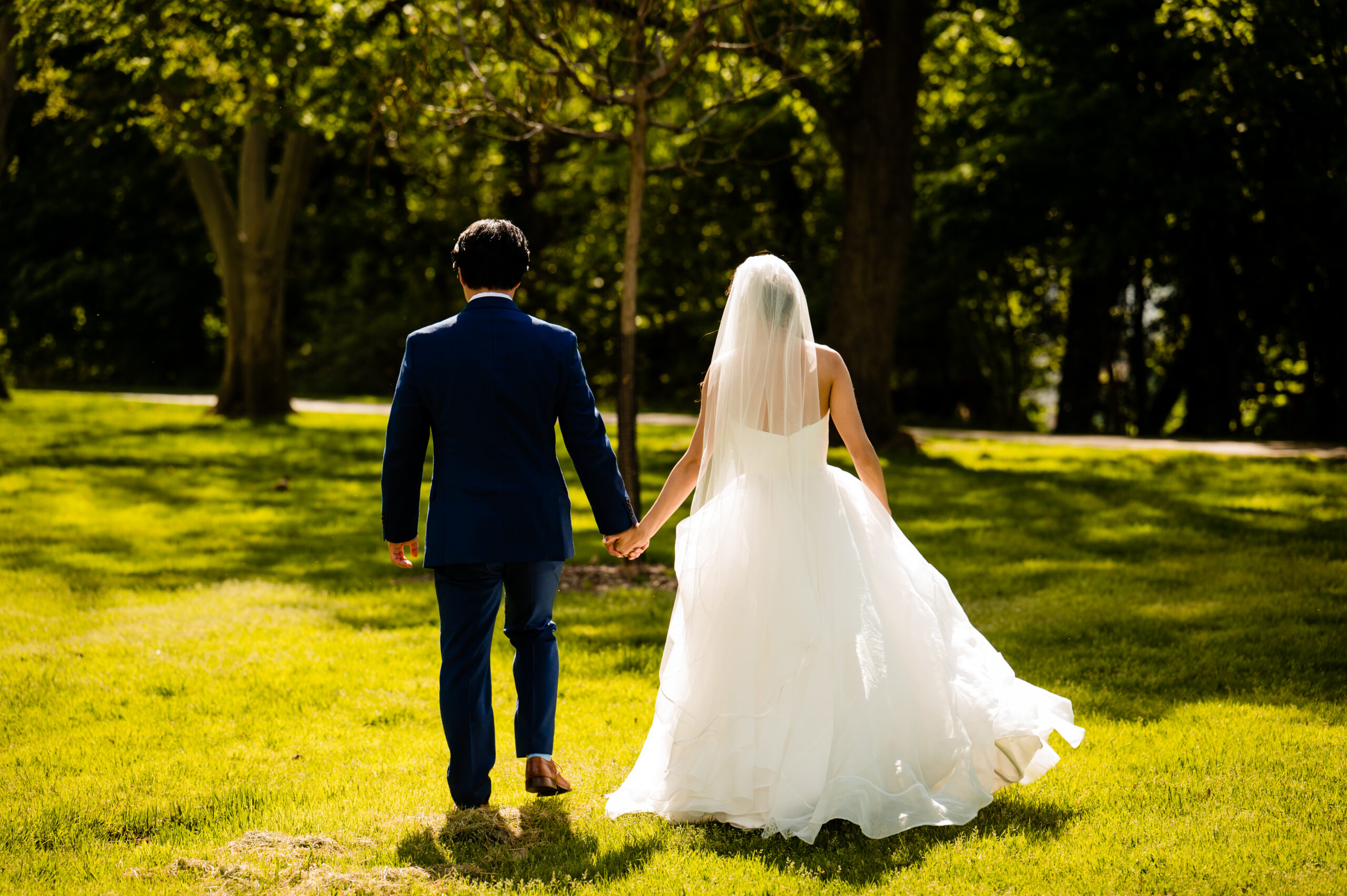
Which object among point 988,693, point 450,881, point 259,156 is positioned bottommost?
point 450,881

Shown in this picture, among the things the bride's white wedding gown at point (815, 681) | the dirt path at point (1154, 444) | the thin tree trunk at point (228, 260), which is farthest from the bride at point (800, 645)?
the thin tree trunk at point (228, 260)

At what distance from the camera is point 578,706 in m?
6.16

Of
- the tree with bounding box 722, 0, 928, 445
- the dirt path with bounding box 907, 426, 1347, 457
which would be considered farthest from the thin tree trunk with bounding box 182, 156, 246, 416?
the dirt path with bounding box 907, 426, 1347, 457

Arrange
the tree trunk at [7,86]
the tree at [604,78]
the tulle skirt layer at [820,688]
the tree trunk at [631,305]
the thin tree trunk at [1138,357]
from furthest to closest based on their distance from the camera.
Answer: the thin tree trunk at [1138,357] < the tree trunk at [7,86] < the tree trunk at [631,305] < the tree at [604,78] < the tulle skirt layer at [820,688]

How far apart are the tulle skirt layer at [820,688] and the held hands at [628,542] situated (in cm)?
17

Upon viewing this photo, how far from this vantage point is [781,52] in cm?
941

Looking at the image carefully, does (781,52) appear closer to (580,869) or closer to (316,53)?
(316,53)

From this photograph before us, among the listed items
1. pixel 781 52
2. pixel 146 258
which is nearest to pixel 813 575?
pixel 781 52

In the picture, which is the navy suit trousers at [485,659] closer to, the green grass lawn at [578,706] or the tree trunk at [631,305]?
the green grass lawn at [578,706]

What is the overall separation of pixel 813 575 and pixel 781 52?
6.14m

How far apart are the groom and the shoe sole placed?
0.17 m

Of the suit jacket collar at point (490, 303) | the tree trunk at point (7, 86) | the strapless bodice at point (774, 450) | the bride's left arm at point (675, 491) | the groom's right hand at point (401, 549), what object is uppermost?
the tree trunk at point (7, 86)

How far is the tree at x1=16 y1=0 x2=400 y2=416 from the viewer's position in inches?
492

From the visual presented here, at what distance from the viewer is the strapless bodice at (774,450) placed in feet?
15.2
